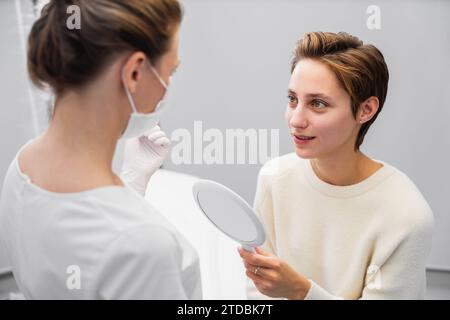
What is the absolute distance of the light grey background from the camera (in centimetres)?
104

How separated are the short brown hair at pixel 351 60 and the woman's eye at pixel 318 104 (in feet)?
0.16

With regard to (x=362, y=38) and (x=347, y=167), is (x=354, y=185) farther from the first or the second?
(x=362, y=38)

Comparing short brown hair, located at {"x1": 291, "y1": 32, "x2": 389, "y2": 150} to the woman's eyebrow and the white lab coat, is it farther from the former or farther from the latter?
the white lab coat

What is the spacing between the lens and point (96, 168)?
0.68 meters

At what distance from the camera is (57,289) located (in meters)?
0.71

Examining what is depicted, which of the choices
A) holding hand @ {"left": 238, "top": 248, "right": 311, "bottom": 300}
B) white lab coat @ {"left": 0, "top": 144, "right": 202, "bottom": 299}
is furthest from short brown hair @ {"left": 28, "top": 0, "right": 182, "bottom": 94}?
holding hand @ {"left": 238, "top": 248, "right": 311, "bottom": 300}

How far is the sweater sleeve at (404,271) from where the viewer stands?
962 mm

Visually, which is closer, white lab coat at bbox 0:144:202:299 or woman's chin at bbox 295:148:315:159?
white lab coat at bbox 0:144:202:299

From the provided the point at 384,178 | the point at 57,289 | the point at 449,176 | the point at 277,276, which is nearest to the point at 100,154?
the point at 57,289

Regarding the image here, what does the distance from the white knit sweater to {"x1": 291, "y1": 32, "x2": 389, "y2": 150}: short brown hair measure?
0.17 metres

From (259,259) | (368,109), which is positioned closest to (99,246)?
(259,259)

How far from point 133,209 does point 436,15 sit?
77 cm

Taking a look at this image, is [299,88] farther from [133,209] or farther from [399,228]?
[133,209]

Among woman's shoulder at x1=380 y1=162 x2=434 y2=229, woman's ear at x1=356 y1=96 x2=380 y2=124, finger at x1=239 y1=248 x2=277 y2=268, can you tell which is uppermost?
woman's ear at x1=356 y1=96 x2=380 y2=124
